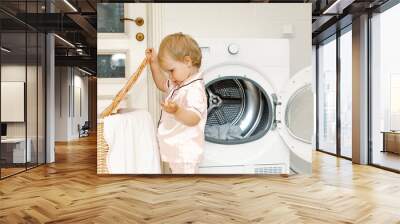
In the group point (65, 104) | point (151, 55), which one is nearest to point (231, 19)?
point (151, 55)

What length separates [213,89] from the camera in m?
4.25

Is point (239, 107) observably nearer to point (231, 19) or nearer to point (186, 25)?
point (231, 19)

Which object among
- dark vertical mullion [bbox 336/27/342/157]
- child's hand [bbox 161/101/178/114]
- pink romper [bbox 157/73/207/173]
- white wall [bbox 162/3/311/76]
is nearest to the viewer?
child's hand [bbox 161/101/178/114]

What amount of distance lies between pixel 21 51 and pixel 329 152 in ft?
17.4

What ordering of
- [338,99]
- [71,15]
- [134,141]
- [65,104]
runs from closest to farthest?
[134,141] → [71,15] → [338,99] → [65,104]

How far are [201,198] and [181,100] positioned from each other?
3.68ft

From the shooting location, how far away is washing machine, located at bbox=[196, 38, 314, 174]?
4199 millimetres

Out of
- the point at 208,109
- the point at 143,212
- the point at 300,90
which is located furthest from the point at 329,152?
the point at 143,212

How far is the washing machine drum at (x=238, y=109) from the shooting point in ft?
13.9

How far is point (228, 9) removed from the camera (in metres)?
4.25

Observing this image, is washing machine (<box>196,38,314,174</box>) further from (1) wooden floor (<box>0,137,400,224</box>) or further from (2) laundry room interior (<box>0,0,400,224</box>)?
(1) wooden floor (<box>0,137,400,224</box>)

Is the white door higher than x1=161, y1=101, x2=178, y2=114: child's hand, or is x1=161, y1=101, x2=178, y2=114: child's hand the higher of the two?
the white door

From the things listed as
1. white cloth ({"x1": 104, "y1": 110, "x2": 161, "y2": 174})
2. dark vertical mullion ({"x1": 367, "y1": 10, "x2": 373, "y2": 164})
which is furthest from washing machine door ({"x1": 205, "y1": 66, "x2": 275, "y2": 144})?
dark vertical mullion ({"x1": 367, "y1": 10, "x2": 373, "y2": 164})

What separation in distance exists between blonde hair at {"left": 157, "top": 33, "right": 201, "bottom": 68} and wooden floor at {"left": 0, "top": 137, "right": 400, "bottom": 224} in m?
1.33
